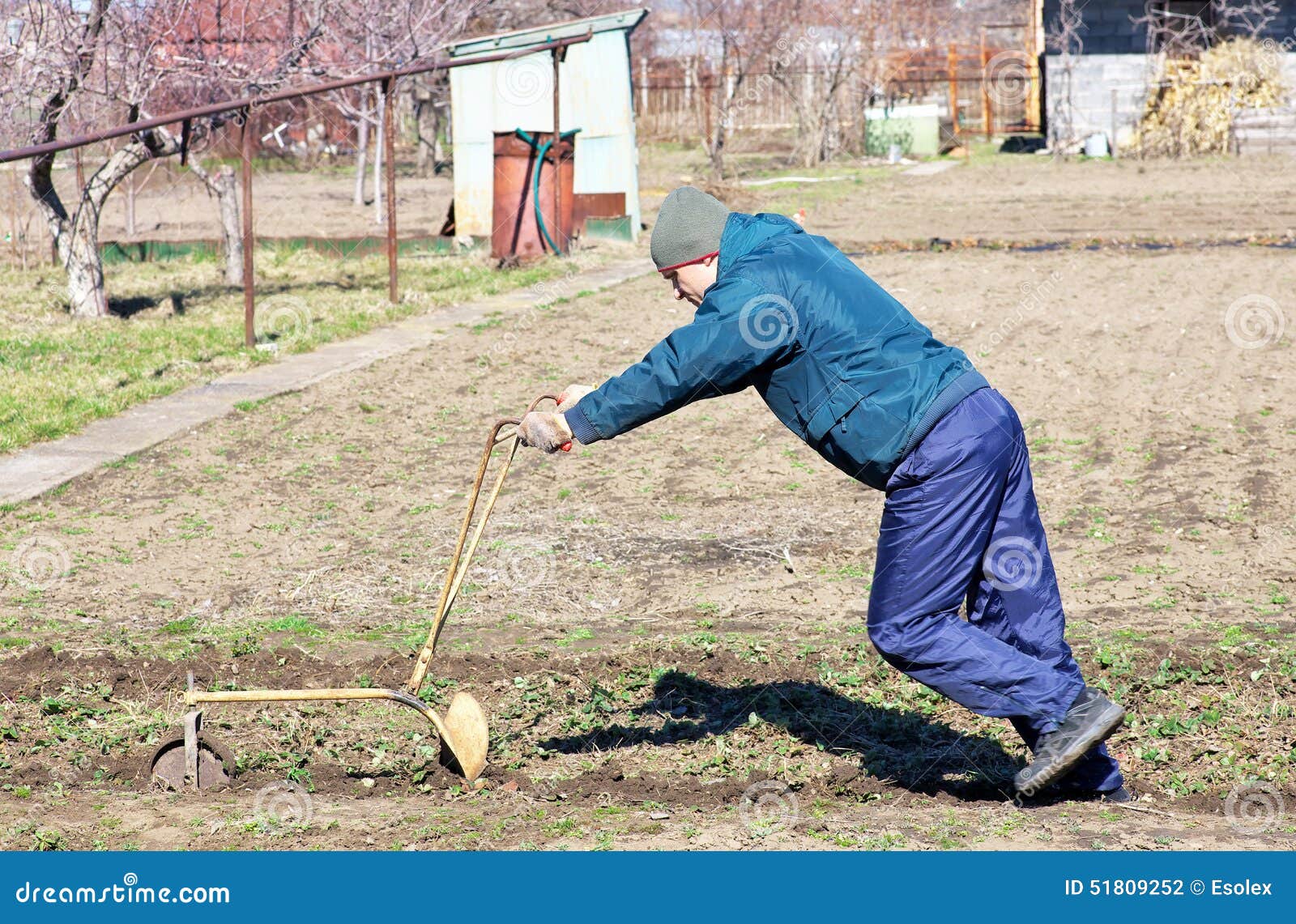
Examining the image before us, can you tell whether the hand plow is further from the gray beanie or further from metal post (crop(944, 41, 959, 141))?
metal post (crop(944, 41, 959, 141))

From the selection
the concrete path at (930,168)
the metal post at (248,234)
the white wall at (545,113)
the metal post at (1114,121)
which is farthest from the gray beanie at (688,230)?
the metal post at (1114,121)

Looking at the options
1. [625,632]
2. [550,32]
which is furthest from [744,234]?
[550,32]

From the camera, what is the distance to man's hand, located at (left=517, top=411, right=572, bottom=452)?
3.83 metres

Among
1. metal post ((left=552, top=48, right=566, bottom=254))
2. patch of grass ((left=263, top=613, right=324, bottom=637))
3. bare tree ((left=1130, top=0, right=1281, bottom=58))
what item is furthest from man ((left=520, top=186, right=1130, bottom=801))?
bare tree ((left=1130, top=0, right=1281, bottom=58))

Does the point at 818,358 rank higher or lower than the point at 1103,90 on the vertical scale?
lower

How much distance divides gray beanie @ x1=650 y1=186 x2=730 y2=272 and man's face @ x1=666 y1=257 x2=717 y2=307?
3 centimetres

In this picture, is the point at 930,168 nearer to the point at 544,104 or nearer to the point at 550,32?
the point at 544,104

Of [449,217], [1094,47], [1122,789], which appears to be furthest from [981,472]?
[1094,47]

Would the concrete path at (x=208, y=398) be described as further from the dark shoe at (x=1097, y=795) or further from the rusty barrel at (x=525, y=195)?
the dark shoe at (x=1097, y=795)

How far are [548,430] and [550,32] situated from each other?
1400 centimetres

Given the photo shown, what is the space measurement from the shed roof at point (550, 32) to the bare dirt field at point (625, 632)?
8434mm

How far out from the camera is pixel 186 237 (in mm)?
18562

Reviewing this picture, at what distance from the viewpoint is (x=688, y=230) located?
3.70m

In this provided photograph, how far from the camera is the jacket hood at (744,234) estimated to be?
3674 mm
